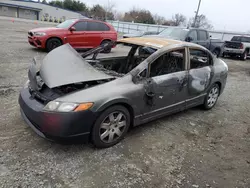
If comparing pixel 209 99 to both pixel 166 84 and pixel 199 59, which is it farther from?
pixel 166 84

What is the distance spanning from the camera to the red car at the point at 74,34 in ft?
30.7

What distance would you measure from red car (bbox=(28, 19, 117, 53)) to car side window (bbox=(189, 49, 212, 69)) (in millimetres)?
6710

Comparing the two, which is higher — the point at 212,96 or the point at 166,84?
the point at 166,84

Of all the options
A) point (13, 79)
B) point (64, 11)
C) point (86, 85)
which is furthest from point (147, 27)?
point (64, 11)

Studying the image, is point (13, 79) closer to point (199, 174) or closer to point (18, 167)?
point (18, 167)

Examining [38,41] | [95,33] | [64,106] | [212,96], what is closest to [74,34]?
[95,33]

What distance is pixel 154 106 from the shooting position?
3.59 meters

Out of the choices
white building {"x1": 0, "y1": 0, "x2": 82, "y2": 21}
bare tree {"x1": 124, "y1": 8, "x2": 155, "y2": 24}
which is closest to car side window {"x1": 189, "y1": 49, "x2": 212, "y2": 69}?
white building {"x1": 0, "y1": 0, "x2": 82, "y2": 21}

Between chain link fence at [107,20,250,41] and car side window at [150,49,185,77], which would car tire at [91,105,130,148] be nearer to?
car side window at [150,49,185,77]

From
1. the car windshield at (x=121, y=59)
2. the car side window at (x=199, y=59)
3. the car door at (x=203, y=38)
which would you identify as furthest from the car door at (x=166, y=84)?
the car door at (x=203, y=38)

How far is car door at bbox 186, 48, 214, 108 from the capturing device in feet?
13.7

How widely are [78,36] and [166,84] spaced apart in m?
7.33

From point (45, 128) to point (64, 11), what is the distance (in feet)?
184

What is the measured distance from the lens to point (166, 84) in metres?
3.64
